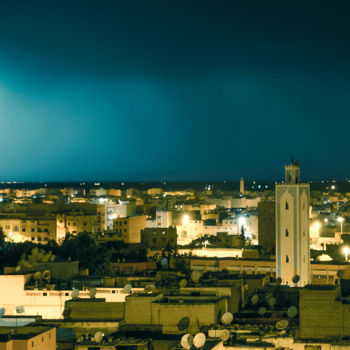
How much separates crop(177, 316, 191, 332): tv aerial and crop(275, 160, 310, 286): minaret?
9.80 metres

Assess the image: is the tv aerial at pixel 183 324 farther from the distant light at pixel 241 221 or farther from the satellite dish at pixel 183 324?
the distant light at pixel 241 221

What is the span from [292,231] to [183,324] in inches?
400

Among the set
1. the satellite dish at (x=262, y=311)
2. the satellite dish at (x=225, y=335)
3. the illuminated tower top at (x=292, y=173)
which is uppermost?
the illuminated tower top at (x=292, y=173)

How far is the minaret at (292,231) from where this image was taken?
21141 mm

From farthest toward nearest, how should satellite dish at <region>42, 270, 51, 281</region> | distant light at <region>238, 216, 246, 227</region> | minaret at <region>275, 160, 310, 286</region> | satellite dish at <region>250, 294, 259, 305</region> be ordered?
distant light at <region>238, 216, 246, 227</region> → minaret at <region>275, 160, 310, 286</region> → satellite dish at <region>42, 270, 51, 281</region> → satellite dish at <region>250, 294, 259, 305</region>

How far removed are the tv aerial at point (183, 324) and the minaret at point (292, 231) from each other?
32.2 feet

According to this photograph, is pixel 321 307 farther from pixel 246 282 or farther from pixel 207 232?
pixel 207 232

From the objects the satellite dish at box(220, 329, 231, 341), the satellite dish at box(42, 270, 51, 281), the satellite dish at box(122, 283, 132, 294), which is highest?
the satellite dish at box(42, 270, 51, 281)

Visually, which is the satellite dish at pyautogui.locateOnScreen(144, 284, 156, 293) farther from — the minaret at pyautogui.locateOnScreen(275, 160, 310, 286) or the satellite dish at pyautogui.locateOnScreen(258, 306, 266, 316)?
the minaret at pyautogui.locateOnScreen(275, 160, 310, 286)

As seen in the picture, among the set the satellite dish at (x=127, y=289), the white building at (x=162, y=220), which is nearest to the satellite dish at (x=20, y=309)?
the satellite dish at (x=127, y=289)

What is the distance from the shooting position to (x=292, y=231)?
835 inches

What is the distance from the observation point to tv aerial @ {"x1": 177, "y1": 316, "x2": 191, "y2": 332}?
11469mm

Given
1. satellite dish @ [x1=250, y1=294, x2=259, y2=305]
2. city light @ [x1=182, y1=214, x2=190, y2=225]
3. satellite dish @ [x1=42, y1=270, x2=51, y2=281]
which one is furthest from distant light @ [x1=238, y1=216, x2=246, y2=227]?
satellite dish @ [x1=250, y1=294, x2=259, y2=305]

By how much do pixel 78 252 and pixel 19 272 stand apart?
7.51m
